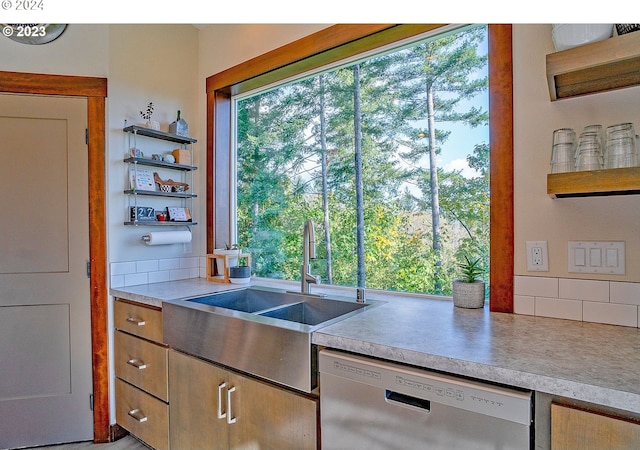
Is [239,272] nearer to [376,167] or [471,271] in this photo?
[376,167]

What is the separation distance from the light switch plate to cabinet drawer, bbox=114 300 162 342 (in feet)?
5.86

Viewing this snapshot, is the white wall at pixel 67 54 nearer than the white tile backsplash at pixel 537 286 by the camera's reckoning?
No

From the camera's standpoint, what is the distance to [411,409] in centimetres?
98

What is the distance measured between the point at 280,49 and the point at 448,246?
1.47 m

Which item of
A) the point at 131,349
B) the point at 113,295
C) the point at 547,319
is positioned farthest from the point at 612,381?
the point at 113,295

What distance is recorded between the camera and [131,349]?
1.96 m

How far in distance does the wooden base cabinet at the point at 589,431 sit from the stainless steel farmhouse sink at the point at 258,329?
67 cm

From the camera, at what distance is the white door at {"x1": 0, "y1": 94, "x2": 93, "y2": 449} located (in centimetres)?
200

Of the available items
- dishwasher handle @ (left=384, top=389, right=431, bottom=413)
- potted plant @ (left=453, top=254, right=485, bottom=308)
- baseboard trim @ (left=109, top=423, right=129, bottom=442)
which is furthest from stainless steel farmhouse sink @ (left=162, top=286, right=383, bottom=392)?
baseboard trim @ (left=109, top=423, right=129, bottom=442)

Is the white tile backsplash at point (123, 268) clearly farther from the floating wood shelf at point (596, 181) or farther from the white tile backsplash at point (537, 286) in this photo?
the floating wood shelf at point (596, 181)

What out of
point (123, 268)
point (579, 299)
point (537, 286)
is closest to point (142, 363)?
point (123, 268)

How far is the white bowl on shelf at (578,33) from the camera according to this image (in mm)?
1046

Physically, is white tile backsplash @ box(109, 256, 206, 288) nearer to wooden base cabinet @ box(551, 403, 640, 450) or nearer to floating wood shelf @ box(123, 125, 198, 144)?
floating wood shelf @ box(123, 125, 198, 144)

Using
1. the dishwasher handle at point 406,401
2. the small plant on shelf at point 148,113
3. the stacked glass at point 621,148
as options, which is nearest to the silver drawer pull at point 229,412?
the dishwasher handle at point 406,401
